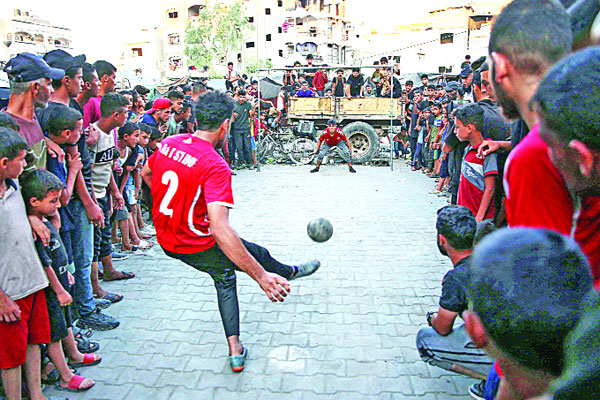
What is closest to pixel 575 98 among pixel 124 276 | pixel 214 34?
pixel 124 276

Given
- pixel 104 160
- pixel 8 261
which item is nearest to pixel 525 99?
pixel 8 261

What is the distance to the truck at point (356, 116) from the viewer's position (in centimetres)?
1406

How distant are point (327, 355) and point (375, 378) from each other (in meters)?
0.48

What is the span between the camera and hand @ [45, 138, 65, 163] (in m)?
3.68

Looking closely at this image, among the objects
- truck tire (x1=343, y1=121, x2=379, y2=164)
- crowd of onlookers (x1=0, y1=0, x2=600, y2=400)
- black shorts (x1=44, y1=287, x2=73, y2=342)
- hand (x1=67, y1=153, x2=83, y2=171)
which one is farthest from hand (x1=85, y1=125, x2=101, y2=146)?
truck tire (x1=343, y1=121, x2=379, y2=164)

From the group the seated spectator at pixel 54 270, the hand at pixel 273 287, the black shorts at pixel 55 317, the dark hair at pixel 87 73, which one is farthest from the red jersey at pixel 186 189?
the dark hair at pixel 87 73

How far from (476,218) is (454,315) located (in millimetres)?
1243

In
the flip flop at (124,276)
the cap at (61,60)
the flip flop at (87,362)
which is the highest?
the cap at (61,60)

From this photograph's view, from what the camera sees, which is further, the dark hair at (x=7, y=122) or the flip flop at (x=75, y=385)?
the flip flop at (x=75, y=385)

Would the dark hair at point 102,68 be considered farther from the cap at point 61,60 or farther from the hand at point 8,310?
the hand at point 8,310

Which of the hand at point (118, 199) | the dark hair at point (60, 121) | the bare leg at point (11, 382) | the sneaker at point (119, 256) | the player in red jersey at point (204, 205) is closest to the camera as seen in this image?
the bare leg at point (11, 382)

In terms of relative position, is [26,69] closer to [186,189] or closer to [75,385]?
[186,189]

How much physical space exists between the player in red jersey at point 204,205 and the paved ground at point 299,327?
1.23 ft

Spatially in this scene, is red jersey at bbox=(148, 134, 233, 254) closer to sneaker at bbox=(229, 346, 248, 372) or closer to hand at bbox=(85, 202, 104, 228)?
sneaker at bbox=(229, 346, 248, 372)
